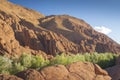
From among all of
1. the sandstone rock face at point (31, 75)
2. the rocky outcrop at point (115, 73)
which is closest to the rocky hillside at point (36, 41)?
the rocky outcrop at point (115, 73)

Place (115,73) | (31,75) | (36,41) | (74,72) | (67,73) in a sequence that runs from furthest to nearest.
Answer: (36,41) < (115,73) < (74,72) < (67,73) < (31,75)

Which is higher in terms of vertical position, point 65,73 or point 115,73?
point 65,73

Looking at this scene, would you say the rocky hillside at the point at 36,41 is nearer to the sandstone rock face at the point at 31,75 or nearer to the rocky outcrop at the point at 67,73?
the rocky outcrop at the point at 67,73

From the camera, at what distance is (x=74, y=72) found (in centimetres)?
2717

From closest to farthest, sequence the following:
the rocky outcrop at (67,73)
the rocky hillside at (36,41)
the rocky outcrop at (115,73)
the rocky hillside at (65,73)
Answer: the rocky hillside at (65,73)
the rocky outcrop at (67,73)
the rocky outcrop at (115,73)
the rocky hillside at (36,41)

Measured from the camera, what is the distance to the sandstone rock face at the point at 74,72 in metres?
25.1

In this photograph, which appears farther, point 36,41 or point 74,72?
point 36,41

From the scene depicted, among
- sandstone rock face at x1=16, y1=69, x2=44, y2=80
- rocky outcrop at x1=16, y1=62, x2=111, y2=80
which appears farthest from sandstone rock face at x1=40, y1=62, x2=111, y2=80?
sandstone rock face at x1=16, y1=69, x2=44, y2=80

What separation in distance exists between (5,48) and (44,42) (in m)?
47.5

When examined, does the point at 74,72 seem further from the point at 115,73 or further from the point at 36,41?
the point at 36,41

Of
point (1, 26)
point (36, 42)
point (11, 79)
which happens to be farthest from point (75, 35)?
point (11, 79)

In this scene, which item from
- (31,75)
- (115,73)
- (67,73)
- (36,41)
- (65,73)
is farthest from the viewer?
(36,41)

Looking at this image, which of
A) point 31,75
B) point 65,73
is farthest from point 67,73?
point 31,75

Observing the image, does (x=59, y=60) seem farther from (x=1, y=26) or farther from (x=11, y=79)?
(x=1, y=26)
